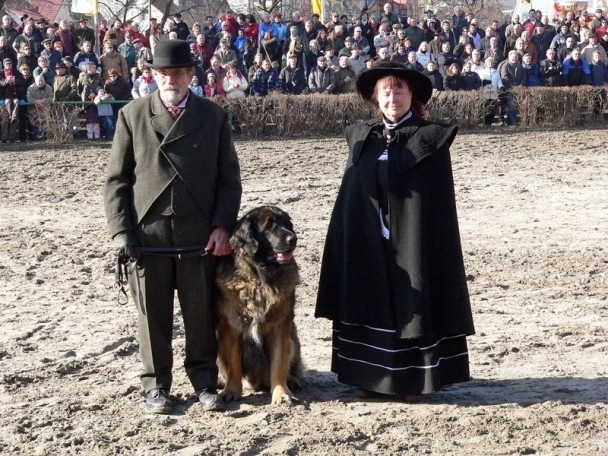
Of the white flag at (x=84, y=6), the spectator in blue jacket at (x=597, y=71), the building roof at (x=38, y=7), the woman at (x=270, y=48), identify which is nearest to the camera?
the woman at (x=270, y=48)

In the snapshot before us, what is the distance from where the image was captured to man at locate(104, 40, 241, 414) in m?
5.97

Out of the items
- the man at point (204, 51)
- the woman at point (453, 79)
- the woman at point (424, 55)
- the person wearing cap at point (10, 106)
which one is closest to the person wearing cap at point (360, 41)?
the woman at point (424, 55)

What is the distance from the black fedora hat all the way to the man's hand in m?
0.96

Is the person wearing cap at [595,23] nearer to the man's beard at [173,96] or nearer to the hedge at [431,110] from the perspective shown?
the hedge at [431,110]

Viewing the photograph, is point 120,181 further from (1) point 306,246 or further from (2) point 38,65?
(2) point 38,65

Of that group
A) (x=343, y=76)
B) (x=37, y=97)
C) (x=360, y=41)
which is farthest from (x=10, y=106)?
(x=360, y=41)

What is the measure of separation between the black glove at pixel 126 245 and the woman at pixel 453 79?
16.6 m

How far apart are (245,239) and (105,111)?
13930 mm

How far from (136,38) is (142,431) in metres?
17.2

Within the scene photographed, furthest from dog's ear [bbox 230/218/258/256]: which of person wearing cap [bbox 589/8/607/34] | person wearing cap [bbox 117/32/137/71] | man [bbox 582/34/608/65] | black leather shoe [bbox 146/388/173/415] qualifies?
person wearing cap [bbox 589/8/607/34]

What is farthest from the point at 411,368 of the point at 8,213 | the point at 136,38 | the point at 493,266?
the point at 136,38

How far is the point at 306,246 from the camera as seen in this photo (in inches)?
428

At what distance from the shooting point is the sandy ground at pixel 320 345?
566 cm

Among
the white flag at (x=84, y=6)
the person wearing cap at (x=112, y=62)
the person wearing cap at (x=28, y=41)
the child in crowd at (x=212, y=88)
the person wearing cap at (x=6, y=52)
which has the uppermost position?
the white flag at (x=84, y=6)
